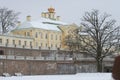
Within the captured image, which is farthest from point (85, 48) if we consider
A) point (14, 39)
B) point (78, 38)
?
point (14, 39)

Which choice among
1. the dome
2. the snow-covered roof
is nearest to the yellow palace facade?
the snow-covered roof

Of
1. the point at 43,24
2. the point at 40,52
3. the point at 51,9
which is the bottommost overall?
the point at 40,52

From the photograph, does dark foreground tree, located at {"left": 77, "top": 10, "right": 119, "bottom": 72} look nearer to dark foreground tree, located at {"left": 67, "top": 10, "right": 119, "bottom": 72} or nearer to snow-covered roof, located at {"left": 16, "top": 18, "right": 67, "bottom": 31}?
dark foreground tree, located at {"left": 67, "top": 10, "right": 119, "bottom": 72}

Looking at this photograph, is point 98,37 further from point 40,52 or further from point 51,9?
point 51,9

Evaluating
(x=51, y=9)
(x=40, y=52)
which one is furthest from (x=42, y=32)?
(x=40, y=52)

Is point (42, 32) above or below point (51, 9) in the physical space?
below

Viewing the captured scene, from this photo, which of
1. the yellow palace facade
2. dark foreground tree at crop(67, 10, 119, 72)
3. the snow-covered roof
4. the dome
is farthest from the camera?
the dome

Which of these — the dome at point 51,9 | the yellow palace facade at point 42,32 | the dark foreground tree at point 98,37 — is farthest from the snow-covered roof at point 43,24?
the dark foreground tree at point 98,37

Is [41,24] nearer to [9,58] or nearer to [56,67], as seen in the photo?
[56,67]

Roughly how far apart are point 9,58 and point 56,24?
4731cm

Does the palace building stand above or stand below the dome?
below

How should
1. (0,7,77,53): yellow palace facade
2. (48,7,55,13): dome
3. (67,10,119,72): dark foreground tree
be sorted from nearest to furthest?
(67,10,119,72): dark foreground tree → (0,7,77,53): yellow palace facade → (48,7,55,13): dome

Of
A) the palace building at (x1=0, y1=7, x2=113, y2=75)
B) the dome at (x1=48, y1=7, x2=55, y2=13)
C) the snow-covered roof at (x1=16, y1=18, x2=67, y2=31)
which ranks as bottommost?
the palace building at (x1=0, y1=7, x2=113, y2=75)

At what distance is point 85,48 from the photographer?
2682 inches
